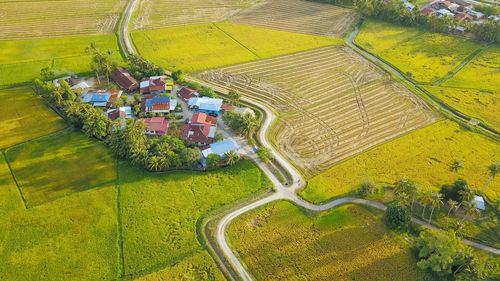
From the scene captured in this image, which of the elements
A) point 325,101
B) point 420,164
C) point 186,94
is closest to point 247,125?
point 186,94

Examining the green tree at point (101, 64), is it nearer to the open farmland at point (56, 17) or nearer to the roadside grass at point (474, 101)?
the open farmland at point (56, 17)

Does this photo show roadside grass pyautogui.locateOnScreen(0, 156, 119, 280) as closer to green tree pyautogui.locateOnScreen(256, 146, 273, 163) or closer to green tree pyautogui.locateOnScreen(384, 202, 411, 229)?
green tree pyautogui.locateOnScreen(256, 146, 273, 163)

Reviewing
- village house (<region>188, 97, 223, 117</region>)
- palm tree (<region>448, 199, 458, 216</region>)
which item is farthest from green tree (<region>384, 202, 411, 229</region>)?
village house (<region>188, 97, 223, 117</region>)

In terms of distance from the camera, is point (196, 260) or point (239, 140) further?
point (239, 140)

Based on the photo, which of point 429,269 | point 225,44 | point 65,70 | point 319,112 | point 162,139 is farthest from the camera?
point 225,44

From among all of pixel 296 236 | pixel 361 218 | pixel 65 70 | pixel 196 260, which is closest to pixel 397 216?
pixel 361 218

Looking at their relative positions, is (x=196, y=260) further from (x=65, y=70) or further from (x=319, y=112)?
(x=65, y=70)
